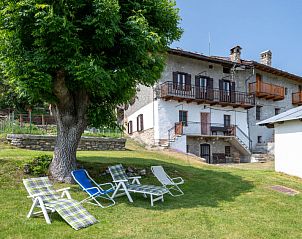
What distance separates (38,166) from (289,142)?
9.93 meters

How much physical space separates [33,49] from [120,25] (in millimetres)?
2371

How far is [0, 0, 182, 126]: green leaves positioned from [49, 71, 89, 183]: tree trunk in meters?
0.27

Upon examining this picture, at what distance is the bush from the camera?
887cm

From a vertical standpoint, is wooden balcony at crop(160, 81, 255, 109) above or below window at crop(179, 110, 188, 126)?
above

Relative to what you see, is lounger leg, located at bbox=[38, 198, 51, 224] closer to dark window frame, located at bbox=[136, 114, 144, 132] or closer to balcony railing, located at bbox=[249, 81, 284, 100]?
dark window frame, located at bbox=[136, 114, 144, 132]

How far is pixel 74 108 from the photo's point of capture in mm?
9086

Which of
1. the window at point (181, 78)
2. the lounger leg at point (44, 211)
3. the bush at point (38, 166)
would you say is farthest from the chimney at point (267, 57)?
the lounger leg at point (44, 211)

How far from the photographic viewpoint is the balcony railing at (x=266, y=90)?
90.2 ft

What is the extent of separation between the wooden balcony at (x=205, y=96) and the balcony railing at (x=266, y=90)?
67cm

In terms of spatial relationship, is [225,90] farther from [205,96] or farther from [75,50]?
[75,50]

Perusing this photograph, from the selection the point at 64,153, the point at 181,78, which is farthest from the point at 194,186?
the point at 181,78

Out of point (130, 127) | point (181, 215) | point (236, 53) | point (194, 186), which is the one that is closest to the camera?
point (181, 215)

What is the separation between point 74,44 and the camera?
7.34 m

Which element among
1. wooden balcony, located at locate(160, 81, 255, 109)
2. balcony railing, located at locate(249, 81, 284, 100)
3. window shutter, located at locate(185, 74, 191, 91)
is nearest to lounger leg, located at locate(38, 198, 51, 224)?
wooden balcony, located at locate(160, 81, 255, 109)
